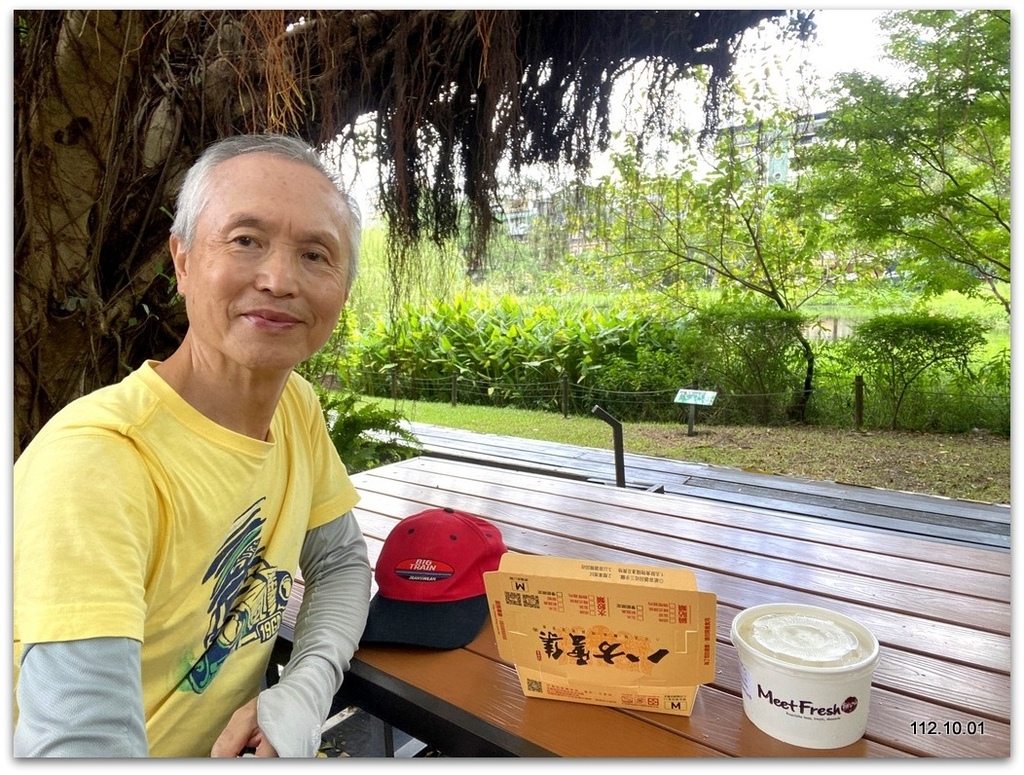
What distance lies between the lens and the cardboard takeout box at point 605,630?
0.62 meters

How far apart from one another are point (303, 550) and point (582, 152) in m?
1.01

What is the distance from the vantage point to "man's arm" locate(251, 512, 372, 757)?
66 cm

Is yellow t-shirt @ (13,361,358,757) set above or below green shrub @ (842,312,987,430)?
below

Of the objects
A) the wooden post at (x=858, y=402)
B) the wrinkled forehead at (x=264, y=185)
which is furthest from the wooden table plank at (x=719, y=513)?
the wooden post at (x=858, y=402)

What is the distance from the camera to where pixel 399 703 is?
76 centimetres

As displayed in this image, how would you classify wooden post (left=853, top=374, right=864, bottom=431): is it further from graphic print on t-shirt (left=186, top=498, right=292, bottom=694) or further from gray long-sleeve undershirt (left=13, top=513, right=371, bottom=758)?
graphic print on t-shirt (left=186, top=498, right=292, bottom=694)

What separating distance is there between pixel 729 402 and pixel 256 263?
2.91 meters

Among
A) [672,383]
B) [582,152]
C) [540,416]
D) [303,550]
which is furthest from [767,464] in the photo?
[303,550]

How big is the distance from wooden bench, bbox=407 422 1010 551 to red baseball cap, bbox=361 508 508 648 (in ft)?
4.42

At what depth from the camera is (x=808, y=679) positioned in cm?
59

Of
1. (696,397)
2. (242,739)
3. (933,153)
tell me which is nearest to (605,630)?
(242,739)

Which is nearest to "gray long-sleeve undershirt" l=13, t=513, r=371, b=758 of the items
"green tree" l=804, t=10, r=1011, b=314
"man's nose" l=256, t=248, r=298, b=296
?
"man's nose" l=256, t=248, r=298, b=296

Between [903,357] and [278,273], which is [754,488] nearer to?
[903,357]

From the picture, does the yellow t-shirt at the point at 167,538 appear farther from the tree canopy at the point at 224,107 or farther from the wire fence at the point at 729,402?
the wire fence at the point at 729,402
